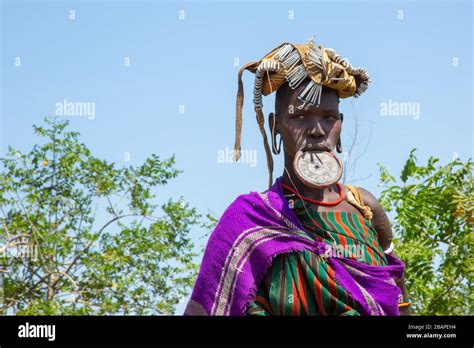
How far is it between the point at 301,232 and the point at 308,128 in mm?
486

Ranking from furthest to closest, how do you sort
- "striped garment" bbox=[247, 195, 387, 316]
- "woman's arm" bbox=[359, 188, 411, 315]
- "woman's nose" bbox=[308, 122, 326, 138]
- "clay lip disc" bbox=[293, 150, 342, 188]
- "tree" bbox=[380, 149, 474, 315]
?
"tree" bbox=[380, 149, 474, 315]
"woman's arm" bbox=[359, 188, 411, 315]
"woman's nose" bbox=[308, 122, 326, 138]
"clay lip disc" bbox=[293, 150, 342, 188]
"striped garment" bbox=[247, 195, 387, 316]

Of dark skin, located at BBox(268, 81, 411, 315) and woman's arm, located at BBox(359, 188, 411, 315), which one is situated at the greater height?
dark skin, located at BBox(268, 81, 411, 315)

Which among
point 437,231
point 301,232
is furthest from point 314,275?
point 437,231

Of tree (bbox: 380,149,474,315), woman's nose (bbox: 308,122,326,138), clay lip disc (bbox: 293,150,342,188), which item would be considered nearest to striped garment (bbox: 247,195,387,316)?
clay lip disc (bbox: 293,150,342,188)

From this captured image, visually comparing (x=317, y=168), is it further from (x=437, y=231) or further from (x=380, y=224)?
(x=437, y=231)

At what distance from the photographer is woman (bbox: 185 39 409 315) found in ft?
13.2

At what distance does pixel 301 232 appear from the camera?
4129 millimetres

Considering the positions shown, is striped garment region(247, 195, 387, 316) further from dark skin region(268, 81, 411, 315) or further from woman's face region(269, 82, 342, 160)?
woman's face region(269, 82, 342, 160)

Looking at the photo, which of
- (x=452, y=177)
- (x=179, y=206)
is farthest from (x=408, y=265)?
(x=179, y=206)

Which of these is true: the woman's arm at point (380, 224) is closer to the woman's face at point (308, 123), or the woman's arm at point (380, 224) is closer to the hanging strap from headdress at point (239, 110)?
the woman's face at point (308, 123)

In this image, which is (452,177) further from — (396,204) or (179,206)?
(179,206)
